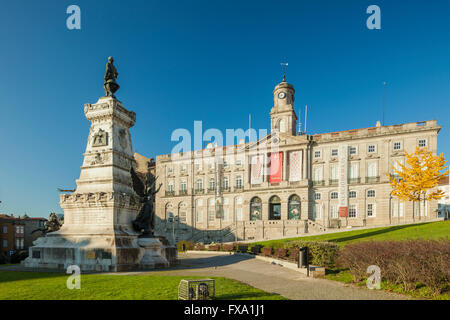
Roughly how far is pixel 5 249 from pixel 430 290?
59.5 metres

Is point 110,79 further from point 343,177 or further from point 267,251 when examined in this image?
point 343,177

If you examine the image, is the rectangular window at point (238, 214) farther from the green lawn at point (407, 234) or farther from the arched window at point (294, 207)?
the green lawn at point (407, 234)

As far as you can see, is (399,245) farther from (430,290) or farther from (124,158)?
(124,158)

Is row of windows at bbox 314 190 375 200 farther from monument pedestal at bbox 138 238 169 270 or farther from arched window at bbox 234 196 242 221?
monument pedestal at bbox 138 238 169 270

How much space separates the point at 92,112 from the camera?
19781 millimetres

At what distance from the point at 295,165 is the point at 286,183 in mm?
3676

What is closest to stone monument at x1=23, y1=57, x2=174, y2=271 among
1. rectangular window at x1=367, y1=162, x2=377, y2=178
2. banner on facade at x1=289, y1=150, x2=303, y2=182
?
banner on facade at x1=289, y1=150, x2=303, y2=182

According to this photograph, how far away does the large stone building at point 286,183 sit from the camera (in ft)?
153

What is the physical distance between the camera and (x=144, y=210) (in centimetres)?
1873

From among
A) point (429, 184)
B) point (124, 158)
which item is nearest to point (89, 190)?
point (124, 158)

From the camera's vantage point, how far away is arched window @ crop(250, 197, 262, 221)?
54.2m

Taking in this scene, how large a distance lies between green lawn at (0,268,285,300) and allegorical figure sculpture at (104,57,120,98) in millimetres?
12681
